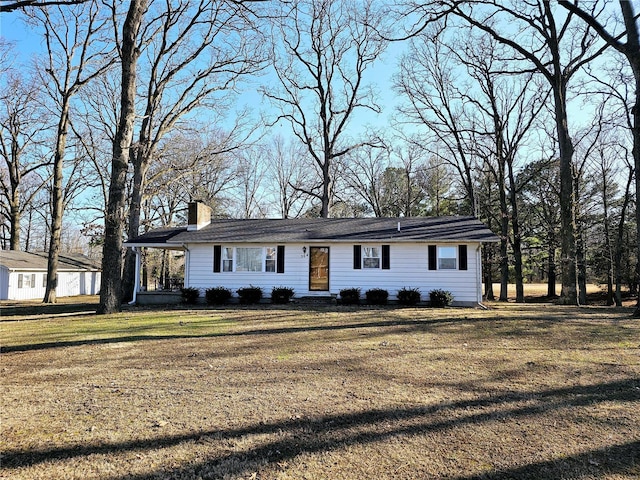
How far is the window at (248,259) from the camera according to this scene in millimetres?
16641

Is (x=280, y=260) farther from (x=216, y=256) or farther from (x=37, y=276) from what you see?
(x=37, y=276)

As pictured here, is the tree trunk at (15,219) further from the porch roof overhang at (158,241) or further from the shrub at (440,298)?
the shrub at (440,298)

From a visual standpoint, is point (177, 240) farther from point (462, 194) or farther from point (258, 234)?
point (462, 194)

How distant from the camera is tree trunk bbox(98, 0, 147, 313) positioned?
12492 millimetres

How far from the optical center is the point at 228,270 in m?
16.7

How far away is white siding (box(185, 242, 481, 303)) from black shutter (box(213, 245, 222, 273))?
16cm

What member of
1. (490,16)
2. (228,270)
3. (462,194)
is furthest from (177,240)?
(462,194)

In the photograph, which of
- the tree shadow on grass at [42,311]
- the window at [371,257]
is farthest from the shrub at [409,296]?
the tree shadow on grass at [42,311]

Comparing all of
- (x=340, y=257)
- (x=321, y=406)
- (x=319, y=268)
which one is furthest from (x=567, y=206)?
(x=321, y=406)

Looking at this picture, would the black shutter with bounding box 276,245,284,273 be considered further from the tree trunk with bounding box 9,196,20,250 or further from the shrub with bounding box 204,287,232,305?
the tree trunk with bounding box 9,196,20,250

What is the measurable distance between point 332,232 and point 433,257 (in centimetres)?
418

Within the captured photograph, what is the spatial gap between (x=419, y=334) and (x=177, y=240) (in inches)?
451

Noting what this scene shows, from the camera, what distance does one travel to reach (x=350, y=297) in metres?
15.4

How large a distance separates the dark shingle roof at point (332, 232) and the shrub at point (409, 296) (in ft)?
6.33
